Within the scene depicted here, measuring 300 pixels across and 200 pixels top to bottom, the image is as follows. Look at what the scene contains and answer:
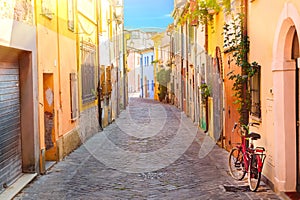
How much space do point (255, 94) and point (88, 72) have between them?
8.55m

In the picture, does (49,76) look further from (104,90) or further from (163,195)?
(104,90)

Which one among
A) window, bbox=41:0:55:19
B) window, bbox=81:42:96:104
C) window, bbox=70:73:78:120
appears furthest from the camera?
window, bbox=81:42:96:104

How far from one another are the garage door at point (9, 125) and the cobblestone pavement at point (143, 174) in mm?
446

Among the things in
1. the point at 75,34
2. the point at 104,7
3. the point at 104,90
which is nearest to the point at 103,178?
the point at 75,34

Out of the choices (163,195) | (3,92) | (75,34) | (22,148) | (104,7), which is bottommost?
(163,195)

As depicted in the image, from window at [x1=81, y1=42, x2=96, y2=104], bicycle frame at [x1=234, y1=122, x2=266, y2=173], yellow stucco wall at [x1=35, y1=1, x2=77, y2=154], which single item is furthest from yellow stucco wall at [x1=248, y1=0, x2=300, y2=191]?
window at [x1=81, y1=42, x2=96, y2=104]

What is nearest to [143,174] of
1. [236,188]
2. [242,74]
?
[236,188]

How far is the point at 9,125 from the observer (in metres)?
8.38

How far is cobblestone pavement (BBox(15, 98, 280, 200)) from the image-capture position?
7.85 metres

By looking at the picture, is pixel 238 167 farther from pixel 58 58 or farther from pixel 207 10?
pixel 207 10

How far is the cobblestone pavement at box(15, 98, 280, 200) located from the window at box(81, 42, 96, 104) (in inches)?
70.4

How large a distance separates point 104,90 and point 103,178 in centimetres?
1163

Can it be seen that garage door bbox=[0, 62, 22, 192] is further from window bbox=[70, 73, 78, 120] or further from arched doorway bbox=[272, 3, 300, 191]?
arched doorway bbox=[272, 3, 300, 191]

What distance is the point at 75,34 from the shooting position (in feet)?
46.4
